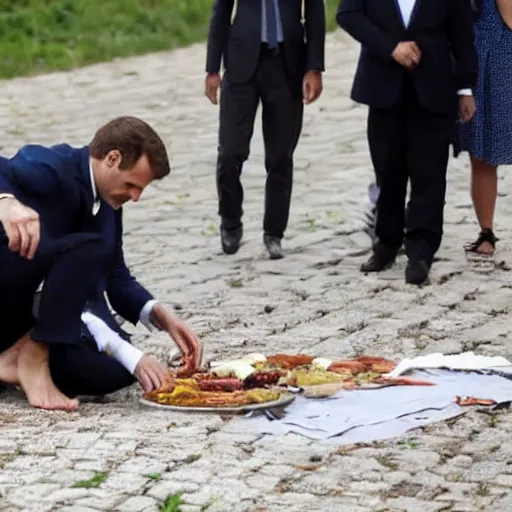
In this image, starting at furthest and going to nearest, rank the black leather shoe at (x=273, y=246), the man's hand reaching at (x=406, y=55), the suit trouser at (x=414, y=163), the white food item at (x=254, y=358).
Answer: the black leather shoe at (x=273, y=246), the suit trouser at (x=414, y=163), the man's hand reaching at (x=406, y=55), the white food item at (x=254, y=358)

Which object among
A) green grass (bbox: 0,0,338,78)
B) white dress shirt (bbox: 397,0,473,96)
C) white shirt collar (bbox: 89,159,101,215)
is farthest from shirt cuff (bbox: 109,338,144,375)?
green grass (bbox: 0,0,338,78)

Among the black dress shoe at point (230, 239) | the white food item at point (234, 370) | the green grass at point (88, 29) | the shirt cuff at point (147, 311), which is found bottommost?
the green grass at point (88, 29)

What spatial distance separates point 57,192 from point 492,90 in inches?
139

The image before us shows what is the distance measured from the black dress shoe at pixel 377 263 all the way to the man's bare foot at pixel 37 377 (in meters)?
2.96

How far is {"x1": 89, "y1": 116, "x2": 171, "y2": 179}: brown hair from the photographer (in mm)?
6219

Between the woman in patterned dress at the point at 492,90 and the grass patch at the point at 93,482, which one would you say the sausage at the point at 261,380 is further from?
the woman in patterned dress at the point at 492,90

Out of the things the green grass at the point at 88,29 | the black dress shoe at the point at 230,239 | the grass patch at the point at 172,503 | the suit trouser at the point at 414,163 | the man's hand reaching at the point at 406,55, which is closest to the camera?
the grass patch at the point at 172,503

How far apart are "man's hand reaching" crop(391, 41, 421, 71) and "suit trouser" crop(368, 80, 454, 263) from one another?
0.13 m

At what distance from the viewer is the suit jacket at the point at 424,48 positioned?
8672 mm

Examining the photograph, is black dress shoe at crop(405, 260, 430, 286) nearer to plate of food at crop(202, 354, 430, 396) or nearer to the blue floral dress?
the blue floral dress

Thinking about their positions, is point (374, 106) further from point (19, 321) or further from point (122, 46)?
point (122, 46)

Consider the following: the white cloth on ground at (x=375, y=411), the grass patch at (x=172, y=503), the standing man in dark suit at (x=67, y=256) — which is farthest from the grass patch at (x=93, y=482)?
the standing man in dark suit at (x=67, y=256)

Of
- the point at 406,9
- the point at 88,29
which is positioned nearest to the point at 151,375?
the point at 406,9

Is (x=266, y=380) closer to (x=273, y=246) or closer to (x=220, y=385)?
(x=220, y=385)
